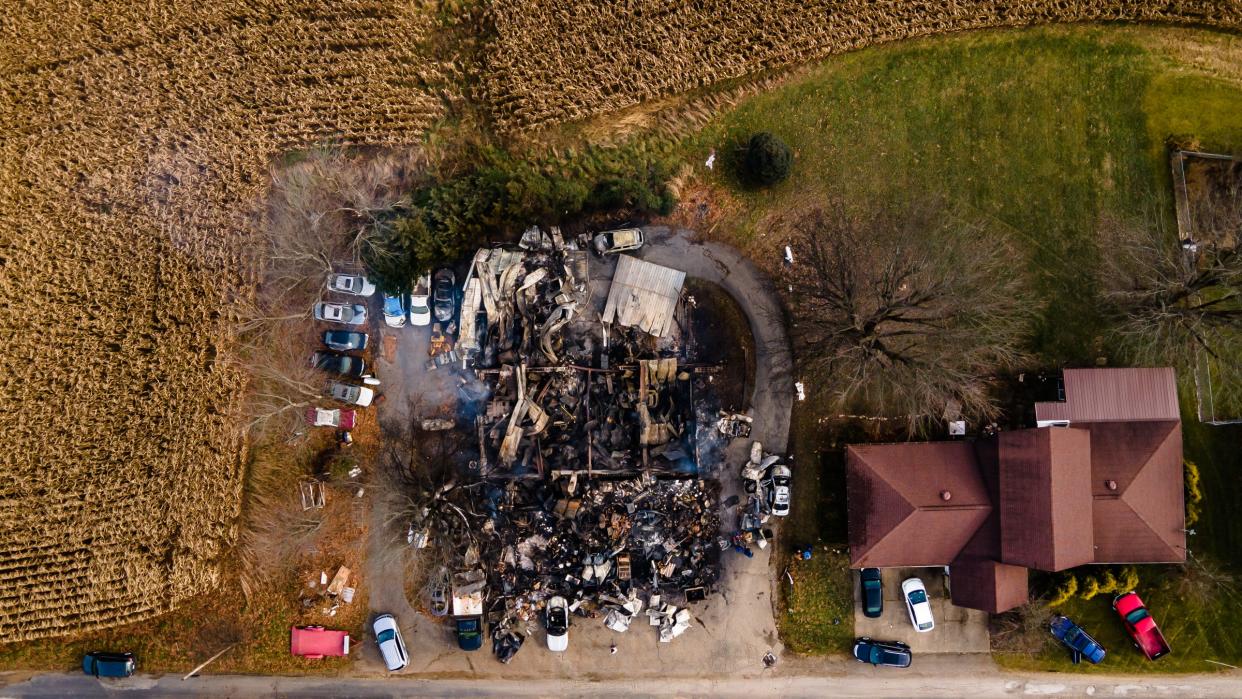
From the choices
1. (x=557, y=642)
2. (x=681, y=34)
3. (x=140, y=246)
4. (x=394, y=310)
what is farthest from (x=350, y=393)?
(x=681, y=34)

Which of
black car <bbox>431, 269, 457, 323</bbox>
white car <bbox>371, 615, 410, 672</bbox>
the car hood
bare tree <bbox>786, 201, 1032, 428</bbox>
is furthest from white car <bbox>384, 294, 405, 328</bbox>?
bare tree <bbox>786, 201, 1032, 428</bbox>

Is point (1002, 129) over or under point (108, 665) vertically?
over

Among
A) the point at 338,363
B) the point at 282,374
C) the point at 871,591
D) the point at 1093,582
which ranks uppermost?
the point at 338,363

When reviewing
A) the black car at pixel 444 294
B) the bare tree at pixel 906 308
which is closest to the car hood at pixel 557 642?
the black car at pixel 444 294

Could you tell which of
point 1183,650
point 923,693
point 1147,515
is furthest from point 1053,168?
point 923,693

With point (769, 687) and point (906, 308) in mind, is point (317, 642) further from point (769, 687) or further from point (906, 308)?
point (906, 308)

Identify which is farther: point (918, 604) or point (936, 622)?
point (936, 622)

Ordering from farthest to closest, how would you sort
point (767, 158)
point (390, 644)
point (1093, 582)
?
point (390, 644) → point (767, 158) → point (1093, 582)

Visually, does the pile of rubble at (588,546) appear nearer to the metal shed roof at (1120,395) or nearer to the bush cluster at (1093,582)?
the bush cluster at (1093,582)
